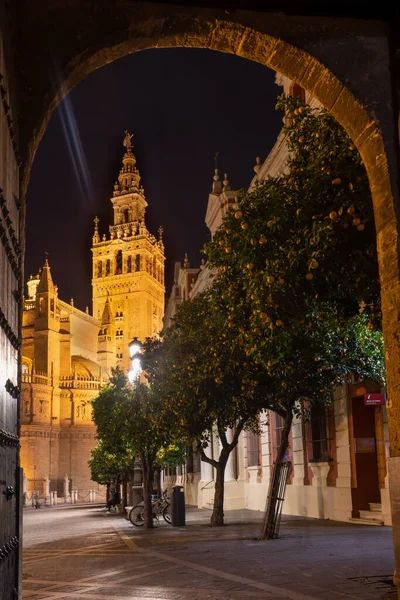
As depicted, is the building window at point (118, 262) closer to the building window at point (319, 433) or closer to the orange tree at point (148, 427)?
the orange tree at point (148, 427)

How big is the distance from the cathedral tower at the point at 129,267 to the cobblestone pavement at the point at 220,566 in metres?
89.2

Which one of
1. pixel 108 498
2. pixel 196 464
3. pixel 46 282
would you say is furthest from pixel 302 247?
pixel 46 282

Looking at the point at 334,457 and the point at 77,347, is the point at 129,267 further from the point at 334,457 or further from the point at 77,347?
the point at 334,457

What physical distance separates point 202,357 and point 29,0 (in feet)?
42.6

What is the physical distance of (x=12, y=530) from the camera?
544cm

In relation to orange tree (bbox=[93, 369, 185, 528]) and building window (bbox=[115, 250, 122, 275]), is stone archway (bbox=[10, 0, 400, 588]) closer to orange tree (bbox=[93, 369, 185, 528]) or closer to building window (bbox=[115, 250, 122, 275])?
orange tree (bbox=[93, 369, 185, 528])

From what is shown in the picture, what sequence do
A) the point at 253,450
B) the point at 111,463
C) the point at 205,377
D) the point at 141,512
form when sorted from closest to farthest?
the point at 205,377 < the point at 141,512 < the point at 253,450 < the point at 111,463

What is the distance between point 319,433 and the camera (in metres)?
21.4

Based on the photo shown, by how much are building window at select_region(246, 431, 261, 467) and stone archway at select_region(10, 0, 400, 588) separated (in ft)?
74.4

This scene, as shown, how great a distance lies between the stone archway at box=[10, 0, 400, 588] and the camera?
6.12 metres

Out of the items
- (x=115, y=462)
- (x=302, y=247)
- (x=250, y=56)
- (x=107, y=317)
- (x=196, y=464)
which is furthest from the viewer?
(x=107, y=317)

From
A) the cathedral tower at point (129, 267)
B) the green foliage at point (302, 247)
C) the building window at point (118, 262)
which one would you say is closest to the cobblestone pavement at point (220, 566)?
the green foliage at point (302, 247)

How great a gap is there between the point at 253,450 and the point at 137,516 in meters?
7.78

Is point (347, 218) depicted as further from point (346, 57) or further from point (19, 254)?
point (19, 254)
